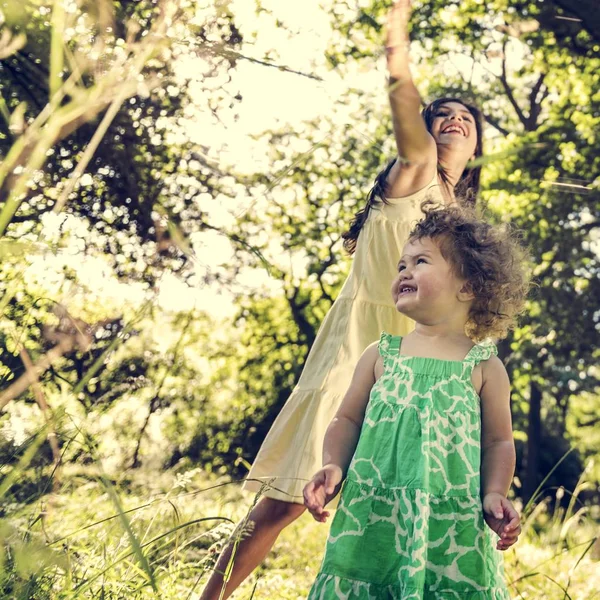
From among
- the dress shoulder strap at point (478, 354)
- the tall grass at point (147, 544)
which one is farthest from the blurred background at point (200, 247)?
the dress shoulder strap at point (478, 354)

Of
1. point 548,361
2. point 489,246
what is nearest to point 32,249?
point 489,246

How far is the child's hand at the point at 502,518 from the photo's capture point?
1.49 metres

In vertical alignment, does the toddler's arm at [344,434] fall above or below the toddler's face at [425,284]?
below

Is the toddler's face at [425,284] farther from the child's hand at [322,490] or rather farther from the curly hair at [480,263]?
the child's hand at [322,490]

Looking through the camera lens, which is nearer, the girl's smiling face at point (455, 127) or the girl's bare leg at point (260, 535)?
the girl's bare leg at point (260, 535)

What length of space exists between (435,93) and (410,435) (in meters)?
7.24

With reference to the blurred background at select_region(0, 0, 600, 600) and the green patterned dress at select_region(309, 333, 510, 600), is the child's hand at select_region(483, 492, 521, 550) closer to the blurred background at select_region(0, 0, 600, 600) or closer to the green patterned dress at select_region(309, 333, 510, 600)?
the green patterned dress at select_region(309, 333, 510, 600)

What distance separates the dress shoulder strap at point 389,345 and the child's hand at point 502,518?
360mm

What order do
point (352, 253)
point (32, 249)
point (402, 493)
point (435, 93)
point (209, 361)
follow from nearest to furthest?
point (32, 249) < point (402, 493) < point (352, 253) < point (209, 361) < point (435, 93)

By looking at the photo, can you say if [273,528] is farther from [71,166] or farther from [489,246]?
[71,166]

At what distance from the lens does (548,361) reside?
898 centimetres

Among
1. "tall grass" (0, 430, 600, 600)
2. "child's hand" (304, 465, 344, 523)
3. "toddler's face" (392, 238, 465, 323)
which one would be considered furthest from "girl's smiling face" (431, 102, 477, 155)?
"child's hand" (304, 465, 344, 523)

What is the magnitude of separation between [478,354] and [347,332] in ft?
1.73

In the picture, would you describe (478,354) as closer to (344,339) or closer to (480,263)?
(480,263)
